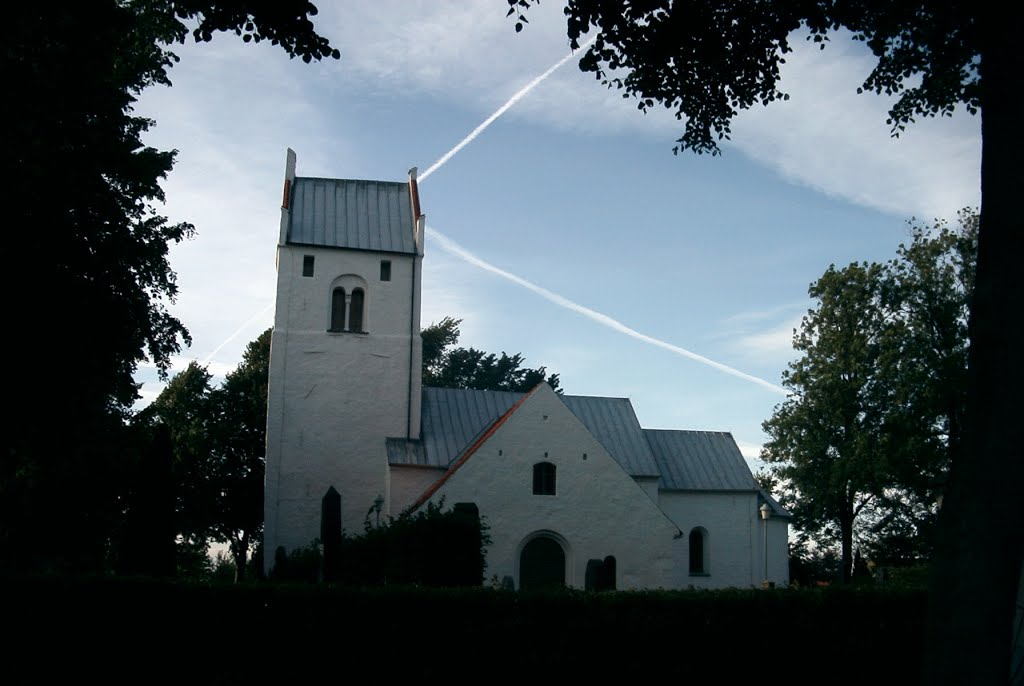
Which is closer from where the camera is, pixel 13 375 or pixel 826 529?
pixel 13 375

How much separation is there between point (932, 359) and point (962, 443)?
1032 inches

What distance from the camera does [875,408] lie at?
34.9 metres

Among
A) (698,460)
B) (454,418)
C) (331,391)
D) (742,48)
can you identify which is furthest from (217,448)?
(742,48)

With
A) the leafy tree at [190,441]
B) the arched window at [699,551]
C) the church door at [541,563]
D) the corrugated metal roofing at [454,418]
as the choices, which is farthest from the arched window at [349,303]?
the arched window at [699,551]

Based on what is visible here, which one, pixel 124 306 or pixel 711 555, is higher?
pixel 124 306

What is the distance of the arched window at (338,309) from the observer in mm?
31656

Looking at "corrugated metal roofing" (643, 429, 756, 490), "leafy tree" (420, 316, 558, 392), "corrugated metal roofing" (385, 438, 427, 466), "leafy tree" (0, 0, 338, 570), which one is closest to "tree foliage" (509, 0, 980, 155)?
"leafy tree" (0, 0, 338, 570)

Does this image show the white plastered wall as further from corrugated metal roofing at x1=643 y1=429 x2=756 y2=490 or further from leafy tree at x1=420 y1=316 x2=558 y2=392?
leafy tree at x1=420 y1=316 x2=558 y2=392

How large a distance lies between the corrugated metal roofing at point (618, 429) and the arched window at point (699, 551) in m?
2.90

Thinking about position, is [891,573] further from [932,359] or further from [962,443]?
[962,443]

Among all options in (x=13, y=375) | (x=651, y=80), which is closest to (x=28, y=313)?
(x=13, y=375)

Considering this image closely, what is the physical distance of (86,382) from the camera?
17500mm

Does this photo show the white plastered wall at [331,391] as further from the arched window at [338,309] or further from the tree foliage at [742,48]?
the tree foliage at [742,48]

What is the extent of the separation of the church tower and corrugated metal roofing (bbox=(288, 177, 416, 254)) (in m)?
0.06
